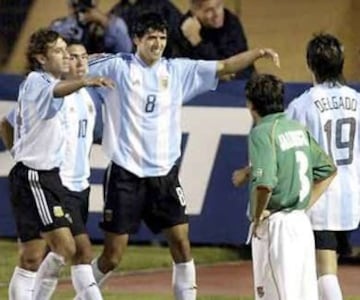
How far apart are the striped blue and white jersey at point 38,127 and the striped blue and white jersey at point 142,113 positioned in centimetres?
62

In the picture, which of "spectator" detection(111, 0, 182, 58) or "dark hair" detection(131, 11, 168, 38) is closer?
"dark hair" detection(131, 11, 168, 38)

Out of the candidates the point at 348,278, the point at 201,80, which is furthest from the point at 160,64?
the point at 348,278

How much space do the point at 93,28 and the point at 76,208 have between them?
5.07 metres

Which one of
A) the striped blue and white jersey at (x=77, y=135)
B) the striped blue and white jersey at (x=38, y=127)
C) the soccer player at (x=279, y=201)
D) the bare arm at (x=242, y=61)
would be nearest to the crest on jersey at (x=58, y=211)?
the striped blue and white jersey at (x=38, y=127)

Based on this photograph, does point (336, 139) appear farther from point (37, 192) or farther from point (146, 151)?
point (37, 192)

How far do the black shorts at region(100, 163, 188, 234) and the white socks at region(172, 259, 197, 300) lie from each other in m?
0.30

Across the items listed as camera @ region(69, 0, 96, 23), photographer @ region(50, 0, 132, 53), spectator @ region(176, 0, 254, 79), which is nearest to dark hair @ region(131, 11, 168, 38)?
spectator @ region(176, 0, 254, 79)

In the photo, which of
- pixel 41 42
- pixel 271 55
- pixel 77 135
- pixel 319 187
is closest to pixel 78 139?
pixel 77 135

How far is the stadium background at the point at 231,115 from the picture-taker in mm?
15102

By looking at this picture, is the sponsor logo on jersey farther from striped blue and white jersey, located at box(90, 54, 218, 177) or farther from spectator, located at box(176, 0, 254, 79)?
spectator, located at box(176, 0, 254, 79)

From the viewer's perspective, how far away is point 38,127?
10.4m

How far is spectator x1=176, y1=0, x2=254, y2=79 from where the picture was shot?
15.3 m

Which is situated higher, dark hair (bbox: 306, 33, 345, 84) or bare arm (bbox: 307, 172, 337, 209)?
dark hair (bbox: 306, 33, 345, 84)

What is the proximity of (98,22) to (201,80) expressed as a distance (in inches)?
187
